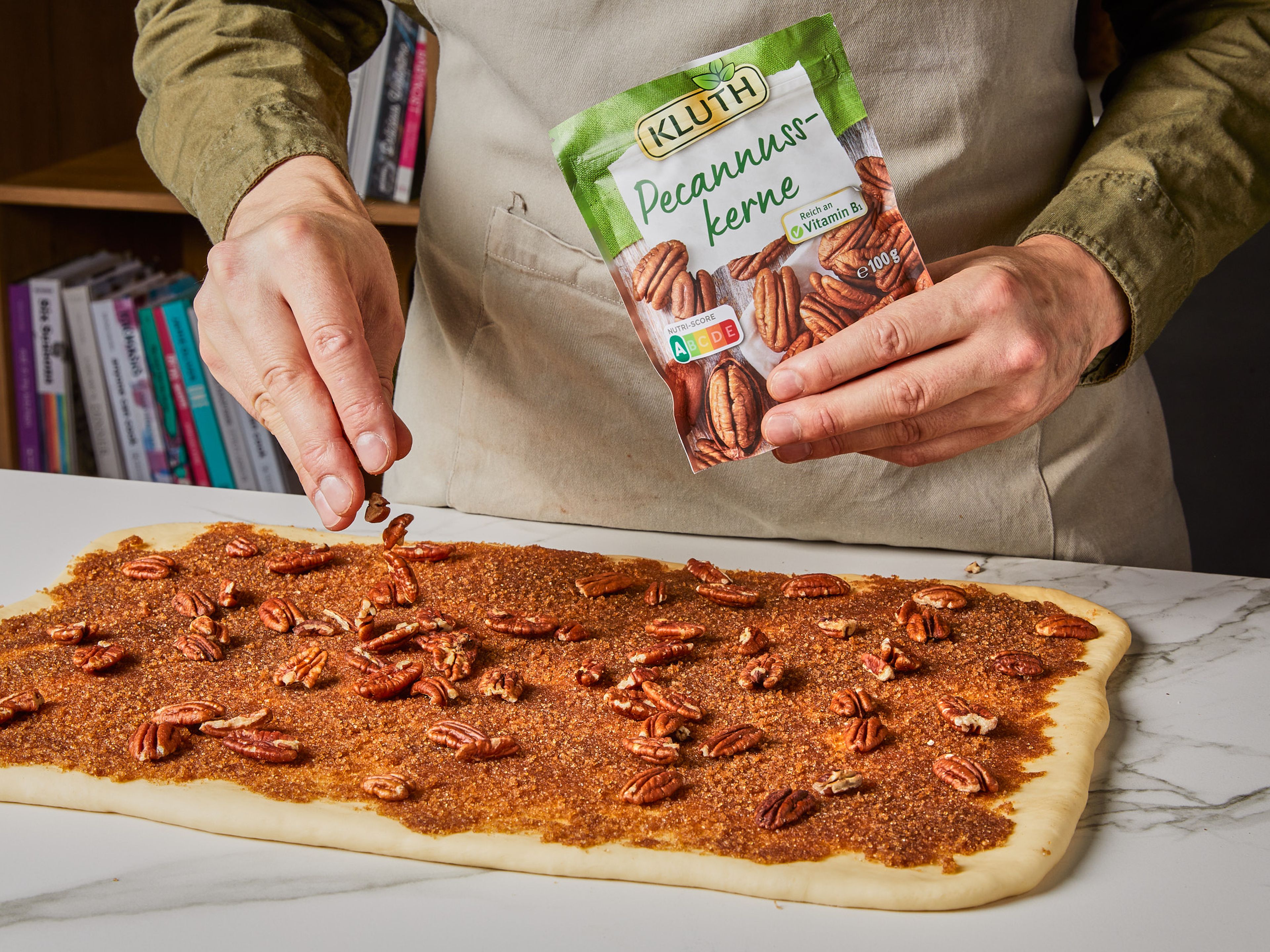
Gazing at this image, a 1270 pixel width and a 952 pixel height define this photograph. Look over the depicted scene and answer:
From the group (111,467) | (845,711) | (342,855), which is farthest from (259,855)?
(111,467)

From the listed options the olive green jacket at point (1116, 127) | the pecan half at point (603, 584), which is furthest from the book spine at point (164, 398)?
the pecan half at point (603, 584)

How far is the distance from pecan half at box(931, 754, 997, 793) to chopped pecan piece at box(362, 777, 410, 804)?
0.39 meters

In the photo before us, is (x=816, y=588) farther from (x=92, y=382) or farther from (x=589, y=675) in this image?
(x=92, y=382)

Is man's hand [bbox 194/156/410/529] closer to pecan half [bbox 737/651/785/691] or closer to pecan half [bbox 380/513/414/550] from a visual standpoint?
pecan half [bbox 380/513/414/550]

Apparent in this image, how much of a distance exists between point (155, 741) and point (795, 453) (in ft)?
1.94

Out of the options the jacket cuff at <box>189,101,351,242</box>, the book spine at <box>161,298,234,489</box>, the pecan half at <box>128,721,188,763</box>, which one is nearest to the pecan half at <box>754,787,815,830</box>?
the pecan half at <box>128,721,188,763</box>

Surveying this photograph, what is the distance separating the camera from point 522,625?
39.1 inches

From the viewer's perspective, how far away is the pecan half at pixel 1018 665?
0.94 meters

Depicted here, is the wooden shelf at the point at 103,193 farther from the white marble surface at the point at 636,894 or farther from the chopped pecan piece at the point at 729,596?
the white marble surface at the point at 636,894

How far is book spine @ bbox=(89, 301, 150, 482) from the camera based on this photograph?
2.32 meters

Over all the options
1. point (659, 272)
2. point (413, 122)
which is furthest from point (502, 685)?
point (413, 122)

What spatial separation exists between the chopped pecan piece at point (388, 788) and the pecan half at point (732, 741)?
22 cm

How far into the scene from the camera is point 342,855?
2.42 ft

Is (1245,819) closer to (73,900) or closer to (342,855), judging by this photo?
(342,855)
